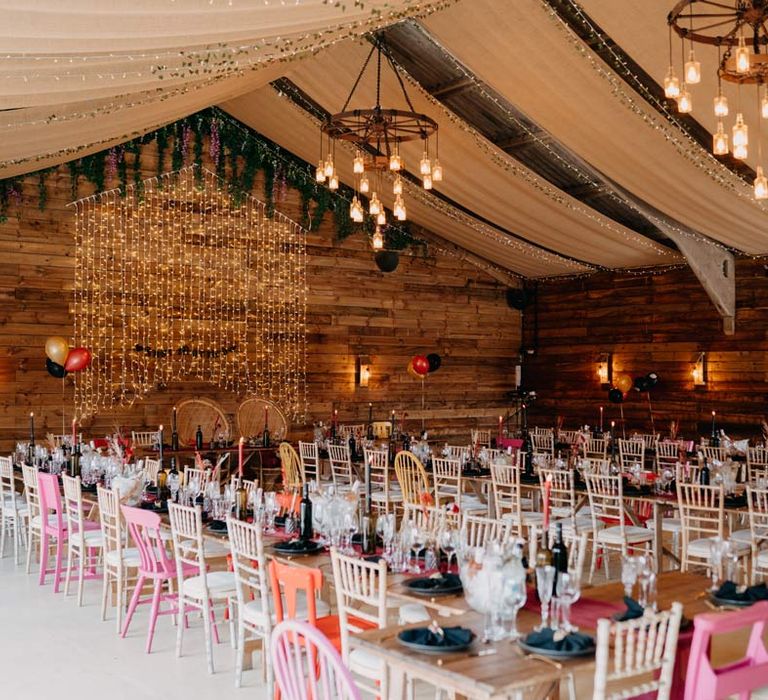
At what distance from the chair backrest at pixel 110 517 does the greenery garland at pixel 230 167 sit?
6.50 m

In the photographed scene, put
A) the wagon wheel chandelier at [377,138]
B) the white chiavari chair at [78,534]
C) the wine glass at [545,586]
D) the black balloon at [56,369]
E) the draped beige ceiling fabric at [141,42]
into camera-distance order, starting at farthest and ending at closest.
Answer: the black balloon at [56,369]
the wagon wheel chandelier at [377,138]
the white chiavari chair at [78,534]
the draped beige ceiling fabric at [141,42]
the wine glass at [545,586]

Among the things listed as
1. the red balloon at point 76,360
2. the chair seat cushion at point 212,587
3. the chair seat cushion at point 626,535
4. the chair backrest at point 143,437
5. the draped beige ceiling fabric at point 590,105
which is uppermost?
the draped beige ceiling fabric at point 590,105

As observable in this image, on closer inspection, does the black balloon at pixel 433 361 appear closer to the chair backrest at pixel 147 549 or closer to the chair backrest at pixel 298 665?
the chair backrest at pixel 147 549

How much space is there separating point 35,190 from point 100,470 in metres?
4.94

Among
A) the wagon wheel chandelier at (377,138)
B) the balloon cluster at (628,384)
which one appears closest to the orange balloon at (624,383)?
the balloon cluster at (628,384)

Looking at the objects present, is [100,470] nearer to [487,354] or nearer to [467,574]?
[467,574]

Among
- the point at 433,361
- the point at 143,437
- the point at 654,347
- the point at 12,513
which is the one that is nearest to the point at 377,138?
the point at 12,513

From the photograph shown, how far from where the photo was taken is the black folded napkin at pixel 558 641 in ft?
10.7

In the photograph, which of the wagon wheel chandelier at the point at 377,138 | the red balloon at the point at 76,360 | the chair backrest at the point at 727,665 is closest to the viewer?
the chair backrest at the point at 727,665

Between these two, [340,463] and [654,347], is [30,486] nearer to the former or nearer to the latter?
[340,463]

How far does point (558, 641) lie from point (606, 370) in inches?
495

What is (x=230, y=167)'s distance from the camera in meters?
13.8

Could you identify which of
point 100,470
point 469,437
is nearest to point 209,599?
point 100,470

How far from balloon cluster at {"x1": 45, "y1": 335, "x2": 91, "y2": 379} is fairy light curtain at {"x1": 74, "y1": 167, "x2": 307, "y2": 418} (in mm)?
826
